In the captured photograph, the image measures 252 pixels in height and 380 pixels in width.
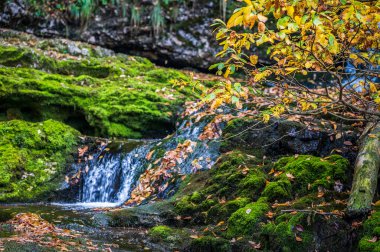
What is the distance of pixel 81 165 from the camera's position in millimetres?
8023

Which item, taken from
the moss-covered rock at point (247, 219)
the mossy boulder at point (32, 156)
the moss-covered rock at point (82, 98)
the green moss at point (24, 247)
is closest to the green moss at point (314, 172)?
the moss-covered rock at point (247, 219)

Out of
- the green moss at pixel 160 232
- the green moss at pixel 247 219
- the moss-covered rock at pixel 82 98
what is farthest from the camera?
the moss-covered rock at pixel 82 98

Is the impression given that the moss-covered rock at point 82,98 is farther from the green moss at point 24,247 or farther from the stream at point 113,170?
the green moss at point 24,247

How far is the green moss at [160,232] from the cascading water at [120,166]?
2307mm

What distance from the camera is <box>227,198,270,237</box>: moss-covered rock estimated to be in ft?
14.7

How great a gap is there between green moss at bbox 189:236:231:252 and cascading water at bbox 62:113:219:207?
283cm

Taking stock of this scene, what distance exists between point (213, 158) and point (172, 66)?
823 centimetres

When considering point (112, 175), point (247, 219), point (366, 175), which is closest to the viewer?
point (366, 175)

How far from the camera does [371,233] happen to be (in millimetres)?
3895

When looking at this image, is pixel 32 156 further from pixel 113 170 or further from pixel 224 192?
pixel 224 192

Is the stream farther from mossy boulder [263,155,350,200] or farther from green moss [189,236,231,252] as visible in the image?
green moss [189,236,231,252]

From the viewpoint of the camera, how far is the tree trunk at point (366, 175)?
402 cm

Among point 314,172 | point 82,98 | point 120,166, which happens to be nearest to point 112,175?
point 120,166

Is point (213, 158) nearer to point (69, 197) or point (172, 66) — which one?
point (69, 197)
